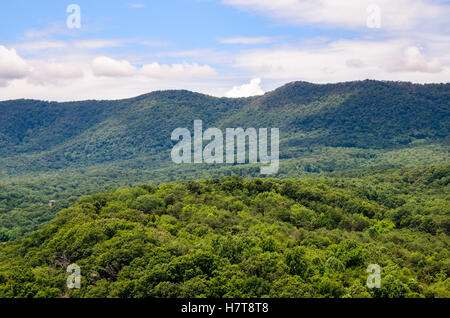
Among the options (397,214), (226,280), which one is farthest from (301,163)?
(226,280)

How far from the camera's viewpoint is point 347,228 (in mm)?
60375

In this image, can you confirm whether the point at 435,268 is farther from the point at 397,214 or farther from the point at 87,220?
the point at 87,220

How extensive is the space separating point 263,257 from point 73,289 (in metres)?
15.2

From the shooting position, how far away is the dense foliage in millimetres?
32938

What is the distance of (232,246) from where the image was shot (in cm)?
4019

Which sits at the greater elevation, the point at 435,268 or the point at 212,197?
the point at 212,197

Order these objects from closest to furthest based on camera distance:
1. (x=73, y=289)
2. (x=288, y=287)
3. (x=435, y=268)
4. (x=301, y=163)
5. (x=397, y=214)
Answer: (x=288, y=287) → (x=73, y=289) → (x=435, y=268) → (x=397, y=214) → (x=301, y=163)

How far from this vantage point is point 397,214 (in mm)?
66125

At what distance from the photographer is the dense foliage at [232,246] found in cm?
3294
